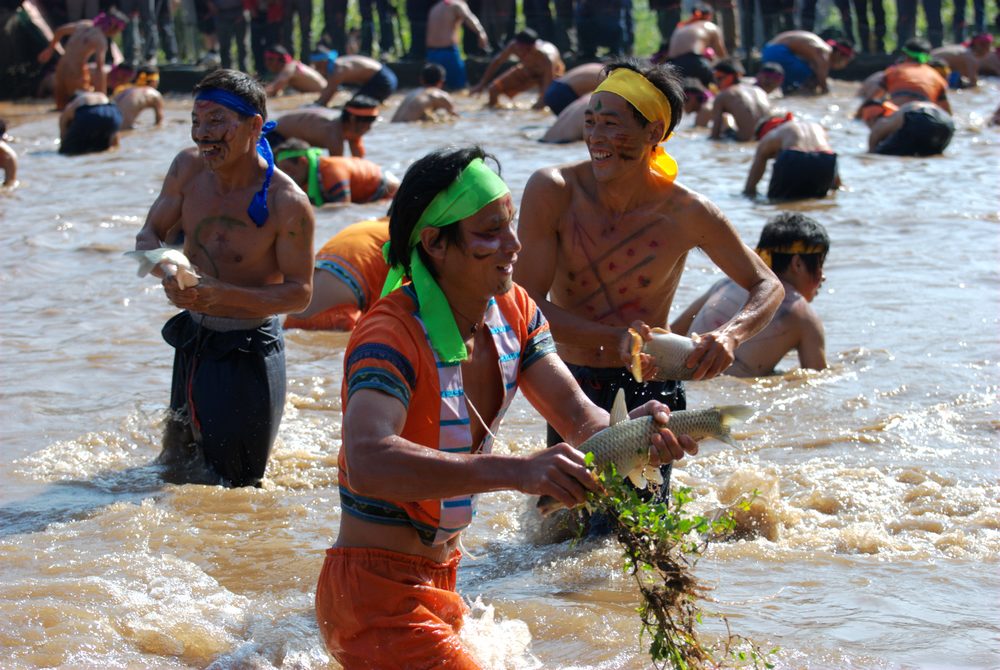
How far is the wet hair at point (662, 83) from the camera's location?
420cm

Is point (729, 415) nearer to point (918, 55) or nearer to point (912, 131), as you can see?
point (912, 131)

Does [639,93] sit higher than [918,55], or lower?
higher

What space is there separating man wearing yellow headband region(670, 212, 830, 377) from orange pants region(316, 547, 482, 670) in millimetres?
3721

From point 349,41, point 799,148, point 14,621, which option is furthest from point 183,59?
point 14,621

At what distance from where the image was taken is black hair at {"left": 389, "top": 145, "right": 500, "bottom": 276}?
9.57 feet

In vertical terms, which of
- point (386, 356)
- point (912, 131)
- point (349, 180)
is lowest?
point (912, 131)

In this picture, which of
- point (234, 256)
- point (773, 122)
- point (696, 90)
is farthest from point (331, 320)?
point (696, 90)

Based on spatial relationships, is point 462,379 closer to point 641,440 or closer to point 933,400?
point 641,440

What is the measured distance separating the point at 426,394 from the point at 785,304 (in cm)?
413

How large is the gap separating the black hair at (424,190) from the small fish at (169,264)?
162 centimetres

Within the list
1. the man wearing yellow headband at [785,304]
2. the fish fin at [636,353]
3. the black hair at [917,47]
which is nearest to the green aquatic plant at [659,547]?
the fish fin at [636,353]

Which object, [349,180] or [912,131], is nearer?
[349,180]

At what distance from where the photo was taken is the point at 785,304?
670 centimetres

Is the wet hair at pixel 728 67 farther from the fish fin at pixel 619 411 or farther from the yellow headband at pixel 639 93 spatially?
the fish fin at pixel 619 411
